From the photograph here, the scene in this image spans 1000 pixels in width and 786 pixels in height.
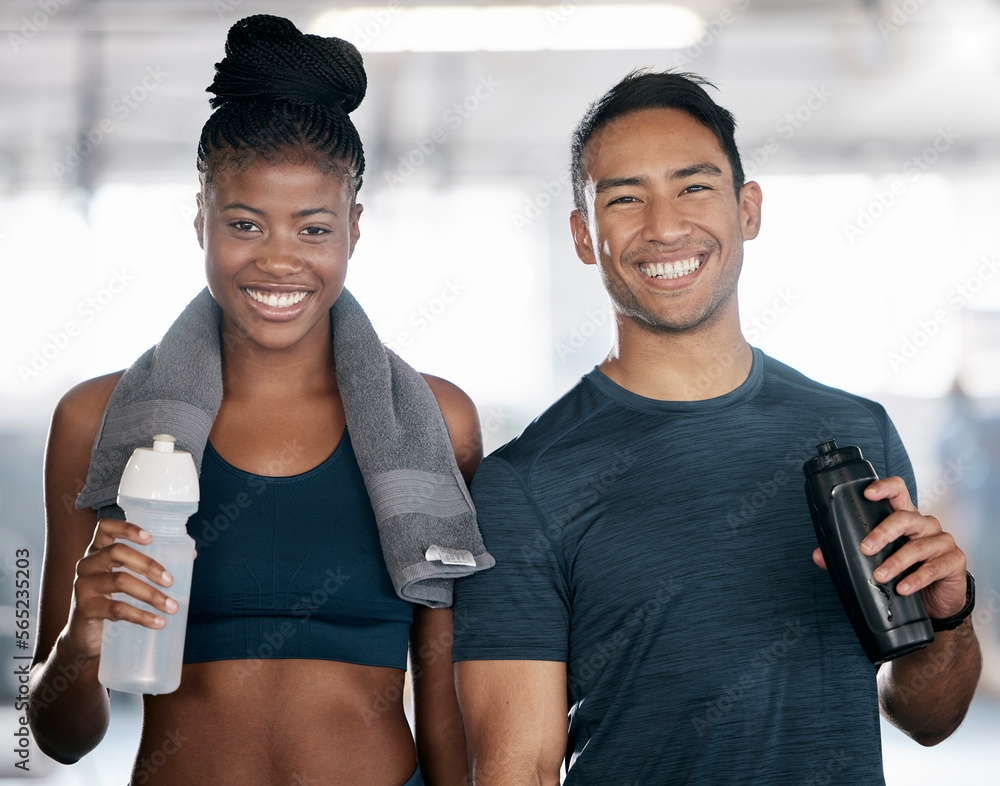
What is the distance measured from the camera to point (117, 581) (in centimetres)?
78

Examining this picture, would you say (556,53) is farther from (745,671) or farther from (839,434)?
(745,671)

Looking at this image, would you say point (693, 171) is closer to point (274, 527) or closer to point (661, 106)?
point (661, 106)

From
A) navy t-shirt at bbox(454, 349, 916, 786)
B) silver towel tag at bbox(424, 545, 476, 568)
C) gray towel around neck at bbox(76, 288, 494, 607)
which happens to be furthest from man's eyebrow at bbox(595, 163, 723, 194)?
silver towel tag at bbox(424, 545, 476, 568)

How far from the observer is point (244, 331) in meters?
1.04

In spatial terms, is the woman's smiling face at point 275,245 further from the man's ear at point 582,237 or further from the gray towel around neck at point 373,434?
the man's ear at point 582,237

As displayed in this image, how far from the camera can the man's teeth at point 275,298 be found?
3.34ft

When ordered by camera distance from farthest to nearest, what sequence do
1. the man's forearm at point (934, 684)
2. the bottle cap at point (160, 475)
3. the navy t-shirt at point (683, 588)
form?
the man's forearm at point (934, 684)
the navy t-shirt at point (683, 588)
the bottle cap at point (160, 475)

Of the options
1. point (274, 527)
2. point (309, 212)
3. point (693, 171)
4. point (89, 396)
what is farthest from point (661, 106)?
point (89, 396)

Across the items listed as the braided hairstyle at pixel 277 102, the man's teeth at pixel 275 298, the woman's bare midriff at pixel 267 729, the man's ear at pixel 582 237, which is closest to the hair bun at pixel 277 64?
the braided hairstyle at pixel 277 102

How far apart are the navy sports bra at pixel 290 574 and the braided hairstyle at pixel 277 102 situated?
343mm

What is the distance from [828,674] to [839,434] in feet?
0.87

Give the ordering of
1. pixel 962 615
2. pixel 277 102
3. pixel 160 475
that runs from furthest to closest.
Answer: pixel 277 102
pixel 962 615
pixel 160 475

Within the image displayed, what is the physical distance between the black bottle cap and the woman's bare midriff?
52cm

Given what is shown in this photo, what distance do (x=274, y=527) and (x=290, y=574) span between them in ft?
0.18
